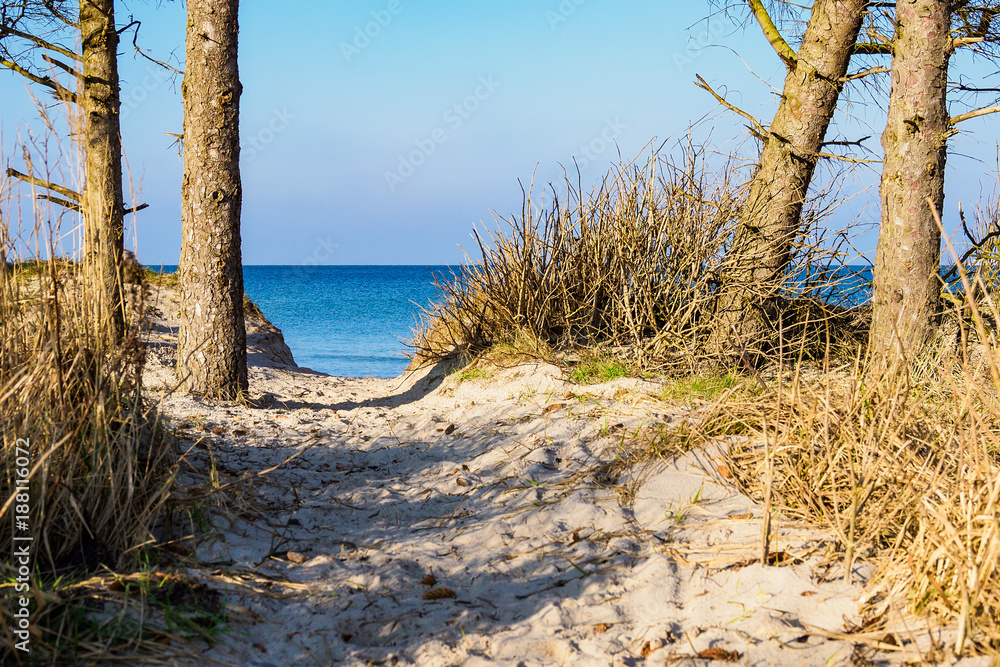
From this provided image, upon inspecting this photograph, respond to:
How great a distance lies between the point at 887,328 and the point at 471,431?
298 cm

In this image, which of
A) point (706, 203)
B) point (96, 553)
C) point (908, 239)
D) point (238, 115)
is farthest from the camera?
point (238, 115)

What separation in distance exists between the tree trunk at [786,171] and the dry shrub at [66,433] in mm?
3856

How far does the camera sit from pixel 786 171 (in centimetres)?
550

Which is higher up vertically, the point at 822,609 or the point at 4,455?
the point at 4,455

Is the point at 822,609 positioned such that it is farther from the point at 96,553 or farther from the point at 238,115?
the point at 238,115

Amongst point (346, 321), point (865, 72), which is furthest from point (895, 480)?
point (346, 321)

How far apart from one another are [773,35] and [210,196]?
4.92 metres

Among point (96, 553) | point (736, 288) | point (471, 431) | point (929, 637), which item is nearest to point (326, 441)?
point (471, 431)

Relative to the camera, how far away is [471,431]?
4652 mm

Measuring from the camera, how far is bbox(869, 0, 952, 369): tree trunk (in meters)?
4.44

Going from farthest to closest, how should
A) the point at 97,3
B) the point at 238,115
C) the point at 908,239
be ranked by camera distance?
the point at 97,3
the point at 238,115
the point at 908,239

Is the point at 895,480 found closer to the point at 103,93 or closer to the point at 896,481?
the point at 896,481

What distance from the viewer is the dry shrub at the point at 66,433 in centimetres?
244

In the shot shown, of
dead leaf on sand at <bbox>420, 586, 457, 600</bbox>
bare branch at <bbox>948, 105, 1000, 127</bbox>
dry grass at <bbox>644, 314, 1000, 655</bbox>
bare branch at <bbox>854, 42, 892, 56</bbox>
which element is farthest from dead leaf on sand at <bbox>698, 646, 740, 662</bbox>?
bare branch at <bbox>854, 42, 892, 56</bbox>
